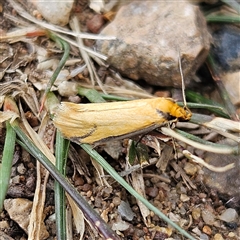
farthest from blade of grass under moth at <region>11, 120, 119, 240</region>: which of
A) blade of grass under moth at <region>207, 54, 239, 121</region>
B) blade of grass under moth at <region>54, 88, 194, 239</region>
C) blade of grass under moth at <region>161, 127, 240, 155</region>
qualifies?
A: blade of grass under moth at <region>207, 54, 239, 121</region>

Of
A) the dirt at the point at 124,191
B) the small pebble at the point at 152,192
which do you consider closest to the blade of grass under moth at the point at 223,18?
the dirt at the point at 124,191

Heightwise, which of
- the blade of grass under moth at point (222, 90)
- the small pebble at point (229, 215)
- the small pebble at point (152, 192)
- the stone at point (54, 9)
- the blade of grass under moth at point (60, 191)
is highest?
the stone at point (54, 9)

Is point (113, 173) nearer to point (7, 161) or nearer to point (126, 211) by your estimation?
point (126, 211)

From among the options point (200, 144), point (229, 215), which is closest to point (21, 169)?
point (200, 144)

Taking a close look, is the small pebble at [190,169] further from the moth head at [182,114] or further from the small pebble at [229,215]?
the moth head at [182,114]

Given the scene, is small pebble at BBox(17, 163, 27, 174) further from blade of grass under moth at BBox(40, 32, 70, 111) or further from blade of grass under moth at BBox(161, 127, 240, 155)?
blade of grass under moth at BBox(161, 127, 240, 155)

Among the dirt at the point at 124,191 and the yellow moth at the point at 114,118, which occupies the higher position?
the yellow moth at the point at 114,118
